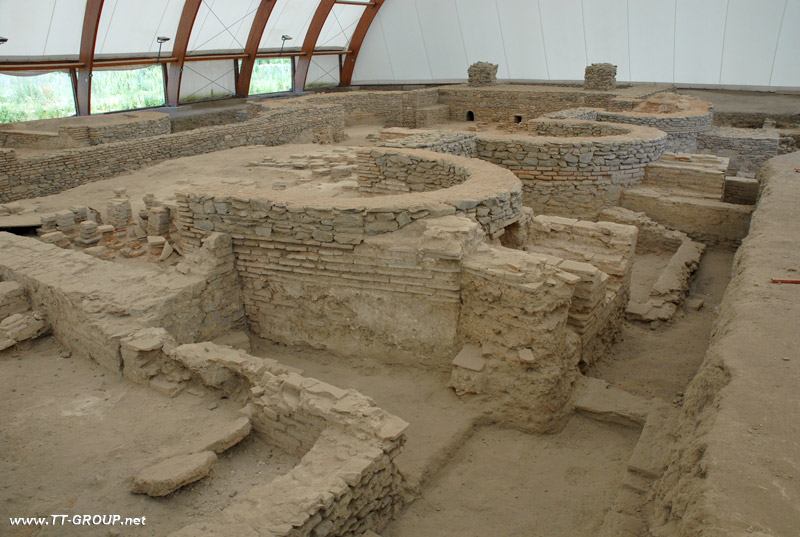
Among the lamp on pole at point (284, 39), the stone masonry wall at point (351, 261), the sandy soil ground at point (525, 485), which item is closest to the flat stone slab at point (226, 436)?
the sandy soil ground at point (525, 485)

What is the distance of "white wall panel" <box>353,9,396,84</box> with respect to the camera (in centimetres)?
2567

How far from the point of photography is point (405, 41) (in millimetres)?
25125

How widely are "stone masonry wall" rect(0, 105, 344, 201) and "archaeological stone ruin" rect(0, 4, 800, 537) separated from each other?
28cm

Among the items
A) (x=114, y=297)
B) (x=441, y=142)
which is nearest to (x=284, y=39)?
(x=441, y=142)

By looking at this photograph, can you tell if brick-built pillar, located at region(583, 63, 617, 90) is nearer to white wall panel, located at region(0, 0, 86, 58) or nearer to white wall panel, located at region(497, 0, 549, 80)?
white wall panel, located at region(497, 0, 549, 80)

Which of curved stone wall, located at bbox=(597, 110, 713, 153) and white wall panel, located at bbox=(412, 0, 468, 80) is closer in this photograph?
curved stone wall, located at bbox=(597, 110, 713, 153)

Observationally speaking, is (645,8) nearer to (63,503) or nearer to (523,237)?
(523,237)

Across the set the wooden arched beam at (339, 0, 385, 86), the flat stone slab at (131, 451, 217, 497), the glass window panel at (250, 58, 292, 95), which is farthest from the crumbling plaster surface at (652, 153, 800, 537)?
the wooden arched beam at (339, 0, 385, 86)

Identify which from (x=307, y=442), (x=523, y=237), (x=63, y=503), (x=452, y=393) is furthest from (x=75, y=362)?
(x=523, y=237)

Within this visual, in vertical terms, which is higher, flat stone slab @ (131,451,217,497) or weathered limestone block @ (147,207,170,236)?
weathered limestone block @ (147,207,170,236)

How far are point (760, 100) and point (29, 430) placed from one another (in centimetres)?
2123

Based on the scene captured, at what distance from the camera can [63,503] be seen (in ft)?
12.1

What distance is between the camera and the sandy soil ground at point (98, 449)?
367 centimetres

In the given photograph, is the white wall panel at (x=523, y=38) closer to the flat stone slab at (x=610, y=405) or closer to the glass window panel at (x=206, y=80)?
the glass window panel at (x=206, y=80)
